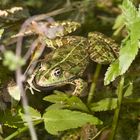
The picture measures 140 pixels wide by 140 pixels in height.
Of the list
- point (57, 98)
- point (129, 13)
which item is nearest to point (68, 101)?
point (57, 98)

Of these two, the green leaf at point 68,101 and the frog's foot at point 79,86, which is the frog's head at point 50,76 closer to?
the frog's foot at point 79,86

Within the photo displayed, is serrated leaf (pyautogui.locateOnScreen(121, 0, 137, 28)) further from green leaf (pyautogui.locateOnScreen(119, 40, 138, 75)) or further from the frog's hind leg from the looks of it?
the frog's hind leg

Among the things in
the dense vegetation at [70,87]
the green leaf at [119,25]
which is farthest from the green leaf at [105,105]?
the green leaf at [119,25]

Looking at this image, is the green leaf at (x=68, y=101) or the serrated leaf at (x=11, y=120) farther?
the green leaf at (x=68, y=101)

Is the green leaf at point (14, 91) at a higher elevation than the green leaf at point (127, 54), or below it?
below

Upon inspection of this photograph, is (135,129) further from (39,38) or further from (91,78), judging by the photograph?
(39,38)

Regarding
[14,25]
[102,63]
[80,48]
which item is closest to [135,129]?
[102,63]

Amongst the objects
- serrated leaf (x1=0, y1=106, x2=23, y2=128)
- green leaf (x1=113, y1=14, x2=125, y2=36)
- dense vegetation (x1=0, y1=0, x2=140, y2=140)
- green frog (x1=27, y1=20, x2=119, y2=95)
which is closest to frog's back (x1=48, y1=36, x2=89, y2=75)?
green frog (x1=27, y1=20, x2=119, y2=95)
